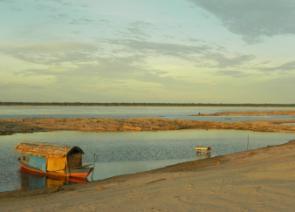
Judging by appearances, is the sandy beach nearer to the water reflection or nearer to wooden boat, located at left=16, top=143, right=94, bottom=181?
wooden boat, located at left=16, top=143, right=94, bottom=181

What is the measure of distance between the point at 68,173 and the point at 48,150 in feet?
7.41

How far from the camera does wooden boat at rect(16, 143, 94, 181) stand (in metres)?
23.2

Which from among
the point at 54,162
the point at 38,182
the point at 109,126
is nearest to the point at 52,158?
the point at 54,162

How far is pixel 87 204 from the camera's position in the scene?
9344mm

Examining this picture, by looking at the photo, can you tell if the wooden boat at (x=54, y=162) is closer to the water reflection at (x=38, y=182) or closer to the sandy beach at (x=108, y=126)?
the water reflection at (x=38, y=182)

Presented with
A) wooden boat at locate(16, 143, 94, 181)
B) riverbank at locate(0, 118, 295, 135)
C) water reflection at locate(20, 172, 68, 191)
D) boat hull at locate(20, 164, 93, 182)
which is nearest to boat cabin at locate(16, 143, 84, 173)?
wooden boat at locate(16, 143, 94, 181)

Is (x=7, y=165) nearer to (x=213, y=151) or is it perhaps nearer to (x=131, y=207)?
(x=213, y=151)

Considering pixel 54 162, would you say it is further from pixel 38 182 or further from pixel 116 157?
pixel 116 157

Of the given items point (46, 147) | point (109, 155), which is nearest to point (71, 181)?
point (46, 147)

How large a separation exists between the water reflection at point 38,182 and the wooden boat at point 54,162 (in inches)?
11.8

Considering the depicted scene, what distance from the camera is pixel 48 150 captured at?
80.5 ft

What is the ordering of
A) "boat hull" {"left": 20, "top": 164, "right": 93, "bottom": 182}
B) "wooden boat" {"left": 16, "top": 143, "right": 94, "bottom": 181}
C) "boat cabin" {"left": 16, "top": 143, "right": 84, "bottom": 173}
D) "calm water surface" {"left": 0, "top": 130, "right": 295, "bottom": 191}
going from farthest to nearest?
"boat cabin" {"left": 16, "top": 143, "right": 84, "bottom": 173} < "wooden boat" {"left": 16, "top": 143, "right": 94, "bottom": 181} < "calm water surface" {"left": 0, "top": 130, "right": 295, "bottom": 191} < "boat hull" {"left": 20, "top": 164, "right": 93, "bottom": 182}

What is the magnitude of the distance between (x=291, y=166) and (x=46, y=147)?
Result: 1526 centimetres

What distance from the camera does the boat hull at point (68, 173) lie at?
885 inches
